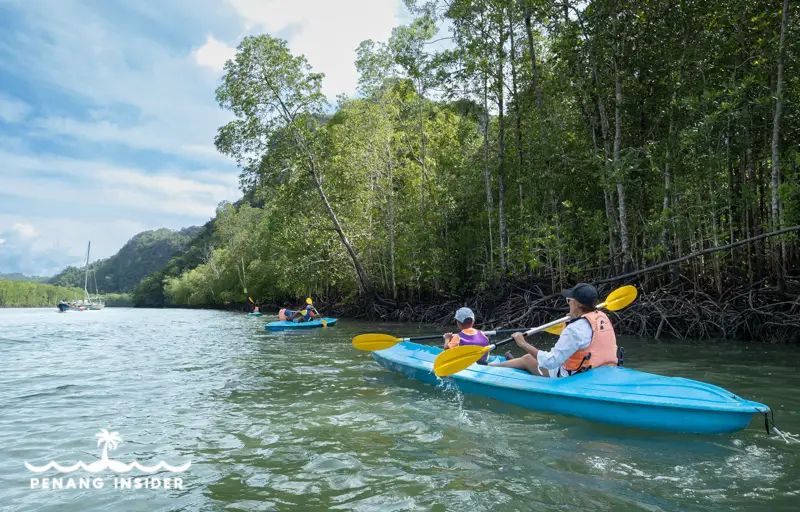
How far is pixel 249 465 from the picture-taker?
11.7 ft

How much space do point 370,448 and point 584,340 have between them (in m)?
2.11

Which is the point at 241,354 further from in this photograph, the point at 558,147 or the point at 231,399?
the point at 558,147

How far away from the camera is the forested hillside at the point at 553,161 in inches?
376

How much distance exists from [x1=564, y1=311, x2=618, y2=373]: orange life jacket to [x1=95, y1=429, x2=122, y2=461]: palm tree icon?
4.02 metres

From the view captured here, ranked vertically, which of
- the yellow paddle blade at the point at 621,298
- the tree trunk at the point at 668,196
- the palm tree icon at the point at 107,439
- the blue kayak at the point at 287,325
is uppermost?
the tree trunk at the point at 668,196

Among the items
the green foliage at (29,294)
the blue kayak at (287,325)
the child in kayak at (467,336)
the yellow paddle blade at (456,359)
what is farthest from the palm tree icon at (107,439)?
the green foliage at (29,294)

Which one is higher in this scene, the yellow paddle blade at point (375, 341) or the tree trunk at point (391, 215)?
the tree trunk at point (391, 215)

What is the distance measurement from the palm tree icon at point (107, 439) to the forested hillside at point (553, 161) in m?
9.50

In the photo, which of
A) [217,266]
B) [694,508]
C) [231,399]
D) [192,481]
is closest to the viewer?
[694,508]

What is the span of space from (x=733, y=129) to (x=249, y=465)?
34.0 ft

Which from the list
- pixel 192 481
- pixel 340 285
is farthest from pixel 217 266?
pixel 192 481

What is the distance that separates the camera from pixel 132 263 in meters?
144

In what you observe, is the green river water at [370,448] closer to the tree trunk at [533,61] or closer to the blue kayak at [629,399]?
the blue kayak at [629,399]

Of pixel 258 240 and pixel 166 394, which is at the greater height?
pixel 258 240
